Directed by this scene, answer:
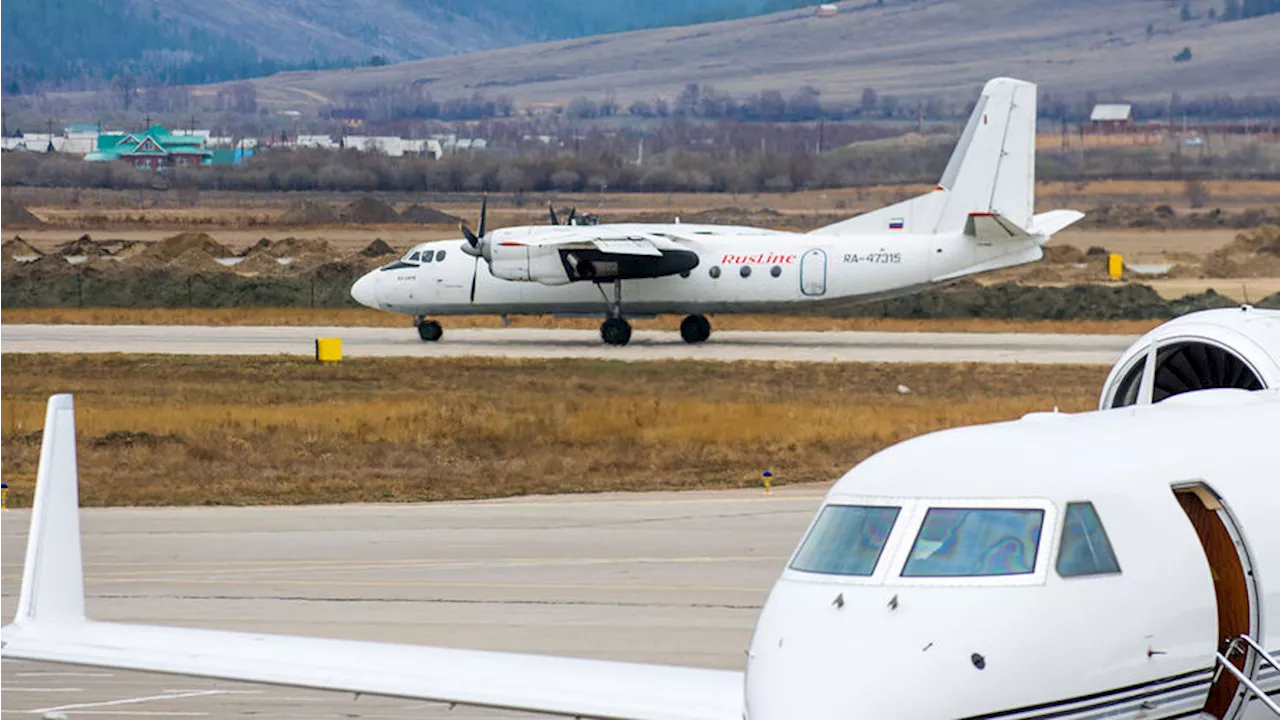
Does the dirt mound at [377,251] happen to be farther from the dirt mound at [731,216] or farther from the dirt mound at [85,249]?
the dirt mound at [731,216]

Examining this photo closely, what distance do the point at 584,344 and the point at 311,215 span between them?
7775cm

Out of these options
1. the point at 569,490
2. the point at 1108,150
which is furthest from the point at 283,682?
the point at 1108,150

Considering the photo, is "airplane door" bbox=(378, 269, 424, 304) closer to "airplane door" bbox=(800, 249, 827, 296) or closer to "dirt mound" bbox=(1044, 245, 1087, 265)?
Answer: "airplane door" bbox=(800, 249, 827, 296)

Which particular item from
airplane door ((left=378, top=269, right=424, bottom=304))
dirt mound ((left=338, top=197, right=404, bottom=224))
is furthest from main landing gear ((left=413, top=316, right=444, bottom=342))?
dirt mound ((left=338, top=197, right=404, bottom=224))

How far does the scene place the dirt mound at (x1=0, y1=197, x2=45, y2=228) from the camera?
13712cm

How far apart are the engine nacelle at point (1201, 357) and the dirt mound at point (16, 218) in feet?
412

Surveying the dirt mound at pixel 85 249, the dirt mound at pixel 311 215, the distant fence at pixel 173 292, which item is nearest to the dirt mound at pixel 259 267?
the dirt mound at pixel 85 249

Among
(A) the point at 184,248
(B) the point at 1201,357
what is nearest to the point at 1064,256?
(A) the point at 184,248

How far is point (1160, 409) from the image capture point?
48.6ft

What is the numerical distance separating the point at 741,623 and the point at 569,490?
41.4 ft

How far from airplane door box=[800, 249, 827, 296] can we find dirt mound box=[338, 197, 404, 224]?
79875 millimetres

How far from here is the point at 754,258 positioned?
6366 cm

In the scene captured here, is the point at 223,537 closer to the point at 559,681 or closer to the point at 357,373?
the point at 559,681

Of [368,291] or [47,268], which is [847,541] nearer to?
[368,291]
